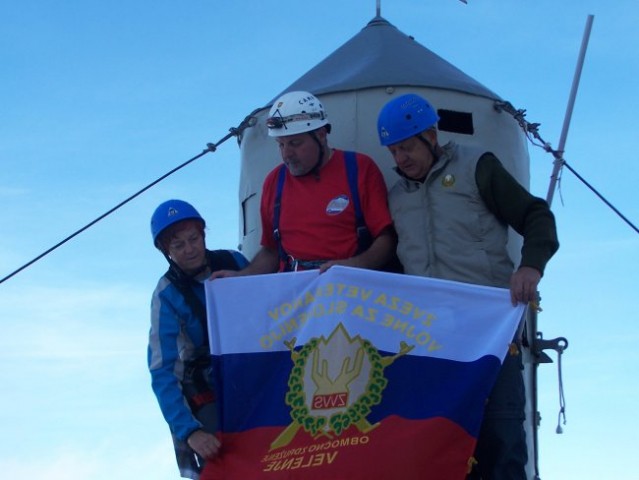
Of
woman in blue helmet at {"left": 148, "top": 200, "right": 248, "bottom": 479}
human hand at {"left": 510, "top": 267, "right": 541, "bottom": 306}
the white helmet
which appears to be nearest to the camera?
human hand at {"left": 510, "top": 267, "right": 541, "bottom": 306}

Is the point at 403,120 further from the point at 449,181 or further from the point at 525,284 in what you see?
the point at 525,284

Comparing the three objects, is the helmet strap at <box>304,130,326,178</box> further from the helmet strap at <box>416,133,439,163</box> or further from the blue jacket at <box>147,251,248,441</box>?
the blue jacket at <box>147,251,248,441</box>

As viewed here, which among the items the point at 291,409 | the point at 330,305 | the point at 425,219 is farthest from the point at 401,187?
the point at 291,409

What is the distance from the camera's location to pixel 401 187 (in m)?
8.31

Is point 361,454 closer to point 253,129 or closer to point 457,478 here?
point 457,478

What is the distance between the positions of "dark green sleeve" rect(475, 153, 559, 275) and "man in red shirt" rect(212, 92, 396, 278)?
80 centimetres

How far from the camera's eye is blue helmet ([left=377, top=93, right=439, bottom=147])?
26.2 ft

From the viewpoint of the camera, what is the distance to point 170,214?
8711mm

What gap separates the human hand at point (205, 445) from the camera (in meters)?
7.98

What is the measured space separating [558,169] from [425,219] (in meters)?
2.54

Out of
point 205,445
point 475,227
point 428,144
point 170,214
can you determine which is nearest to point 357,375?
point 205,445

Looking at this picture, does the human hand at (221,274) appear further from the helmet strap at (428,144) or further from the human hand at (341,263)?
the helmet strap at (428,144)

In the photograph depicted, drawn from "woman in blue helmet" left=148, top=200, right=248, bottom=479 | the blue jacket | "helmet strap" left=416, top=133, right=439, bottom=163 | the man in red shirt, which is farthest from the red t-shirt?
the blue jacket

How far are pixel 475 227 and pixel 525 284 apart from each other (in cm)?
66
